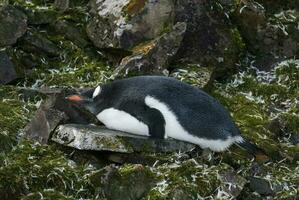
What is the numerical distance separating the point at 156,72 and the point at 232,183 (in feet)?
8.55

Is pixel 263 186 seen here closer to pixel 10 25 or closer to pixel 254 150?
pixel 254 150

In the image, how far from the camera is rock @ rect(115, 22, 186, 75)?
8945 mm

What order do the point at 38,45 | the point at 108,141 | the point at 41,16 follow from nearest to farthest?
the point at 108,141 → the point at 38,45 → the point at 41,16

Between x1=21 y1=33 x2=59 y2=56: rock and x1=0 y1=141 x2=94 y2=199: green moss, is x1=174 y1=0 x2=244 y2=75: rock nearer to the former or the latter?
x1=21 y1=33 x2=59 y2=56: rock

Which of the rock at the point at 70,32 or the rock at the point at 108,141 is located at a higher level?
the rock at the point at 70,32

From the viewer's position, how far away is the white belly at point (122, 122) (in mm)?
7270

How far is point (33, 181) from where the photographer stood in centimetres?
661

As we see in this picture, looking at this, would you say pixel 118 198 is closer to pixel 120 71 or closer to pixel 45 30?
pixel 120 71

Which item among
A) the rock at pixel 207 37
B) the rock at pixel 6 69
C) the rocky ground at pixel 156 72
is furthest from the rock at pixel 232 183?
the rock at pixel 6 69

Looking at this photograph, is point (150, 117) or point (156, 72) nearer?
Answer: point (150, 117)

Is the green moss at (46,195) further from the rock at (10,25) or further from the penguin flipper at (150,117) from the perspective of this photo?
the rock at (10,25)

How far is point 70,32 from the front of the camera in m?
9.98

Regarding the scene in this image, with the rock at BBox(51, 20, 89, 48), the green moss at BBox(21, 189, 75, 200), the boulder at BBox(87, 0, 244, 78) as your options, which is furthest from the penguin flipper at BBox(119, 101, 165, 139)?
the rock at BBox(51, 20, 89, 48)

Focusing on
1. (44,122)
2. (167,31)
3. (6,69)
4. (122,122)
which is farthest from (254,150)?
(6,69)
